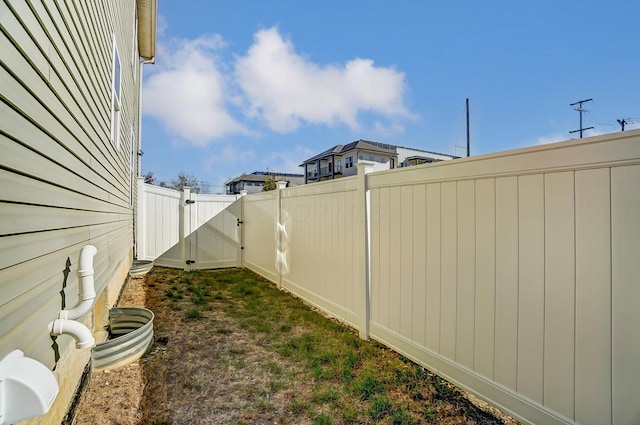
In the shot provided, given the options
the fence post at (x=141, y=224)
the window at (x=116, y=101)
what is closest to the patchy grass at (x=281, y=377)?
the window at (x=116, y=101)

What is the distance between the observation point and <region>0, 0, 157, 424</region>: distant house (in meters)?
1.01

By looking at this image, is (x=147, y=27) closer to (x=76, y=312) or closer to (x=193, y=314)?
(x=193, y=314)

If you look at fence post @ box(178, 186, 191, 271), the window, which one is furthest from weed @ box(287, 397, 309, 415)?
fence post @ box(178, 186, 191, 271)

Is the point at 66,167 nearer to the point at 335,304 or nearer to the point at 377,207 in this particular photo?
the point at 377,207

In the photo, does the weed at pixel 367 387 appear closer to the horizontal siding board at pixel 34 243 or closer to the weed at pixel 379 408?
the weed at pixel 379 408

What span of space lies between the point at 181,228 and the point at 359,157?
22186 millimetres

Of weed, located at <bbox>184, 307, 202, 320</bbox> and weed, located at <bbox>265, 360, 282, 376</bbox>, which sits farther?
weed, located at <bbox>184, 307, 202, 320</bbox>

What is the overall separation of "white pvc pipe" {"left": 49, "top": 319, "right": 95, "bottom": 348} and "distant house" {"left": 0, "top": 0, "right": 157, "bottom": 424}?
0.03 metres

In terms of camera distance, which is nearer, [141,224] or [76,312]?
[76,312]

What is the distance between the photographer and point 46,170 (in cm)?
138

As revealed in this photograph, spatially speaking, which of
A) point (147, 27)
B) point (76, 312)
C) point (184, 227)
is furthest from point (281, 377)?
point (147, 27)

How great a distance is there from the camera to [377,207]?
332cm

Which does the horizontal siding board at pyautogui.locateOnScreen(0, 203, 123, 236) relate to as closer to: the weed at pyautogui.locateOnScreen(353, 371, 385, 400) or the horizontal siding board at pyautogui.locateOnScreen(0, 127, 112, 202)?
the horizontal siding board at pyautogui.locateOnScreen(0, 127, 112, 202)

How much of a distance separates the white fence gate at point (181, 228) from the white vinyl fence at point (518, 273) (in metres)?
5.06
